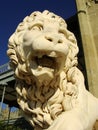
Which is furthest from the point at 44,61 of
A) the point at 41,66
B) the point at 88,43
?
the point at 88,43

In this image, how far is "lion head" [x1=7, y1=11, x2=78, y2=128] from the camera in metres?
1.04

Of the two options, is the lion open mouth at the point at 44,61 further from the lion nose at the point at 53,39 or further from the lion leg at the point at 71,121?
the lion leg at the point at 71,121

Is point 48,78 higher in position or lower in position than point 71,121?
higher

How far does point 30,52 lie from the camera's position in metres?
1.08

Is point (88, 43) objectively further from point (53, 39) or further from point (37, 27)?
point (53, 39)

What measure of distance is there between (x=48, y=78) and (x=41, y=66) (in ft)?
0.21

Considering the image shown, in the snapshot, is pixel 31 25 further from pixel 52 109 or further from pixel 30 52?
pixel 52 109

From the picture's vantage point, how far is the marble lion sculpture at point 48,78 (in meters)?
1.03

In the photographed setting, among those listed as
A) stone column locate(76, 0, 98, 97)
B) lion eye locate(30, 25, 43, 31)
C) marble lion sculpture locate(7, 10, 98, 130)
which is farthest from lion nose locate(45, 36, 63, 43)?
stone column locate(76, 0, 98, 97)

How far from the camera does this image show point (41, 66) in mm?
1044

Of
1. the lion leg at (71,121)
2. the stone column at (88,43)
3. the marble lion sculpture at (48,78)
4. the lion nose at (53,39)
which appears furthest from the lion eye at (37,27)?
the stone column at (88,43)

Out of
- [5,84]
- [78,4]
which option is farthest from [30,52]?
[5,84]

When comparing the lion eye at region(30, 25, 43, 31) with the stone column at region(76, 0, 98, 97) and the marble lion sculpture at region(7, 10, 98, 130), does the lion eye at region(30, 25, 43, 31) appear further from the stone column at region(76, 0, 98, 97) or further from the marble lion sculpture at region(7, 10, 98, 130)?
the stone column at region(76, 0, 98, 97)

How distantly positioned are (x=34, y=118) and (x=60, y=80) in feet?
0.59
